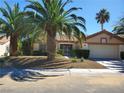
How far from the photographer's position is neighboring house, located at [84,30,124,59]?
42.9m

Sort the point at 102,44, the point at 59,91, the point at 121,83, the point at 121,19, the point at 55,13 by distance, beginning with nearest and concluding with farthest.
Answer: the point at 59,91
the point at 121,83
the point at 55,13
the point at 121,19
the point at 102,44

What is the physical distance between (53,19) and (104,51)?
1747 centimetres

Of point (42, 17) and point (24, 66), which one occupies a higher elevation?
point (42, 17)

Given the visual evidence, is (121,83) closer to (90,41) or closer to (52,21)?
(52,21)

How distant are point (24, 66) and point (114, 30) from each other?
63.3 feet

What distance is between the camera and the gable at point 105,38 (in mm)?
43312

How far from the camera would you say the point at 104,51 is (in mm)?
43312

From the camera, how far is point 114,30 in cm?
4191

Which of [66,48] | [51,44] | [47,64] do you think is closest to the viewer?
[47,64]

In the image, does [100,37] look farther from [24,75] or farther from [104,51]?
[24,75]

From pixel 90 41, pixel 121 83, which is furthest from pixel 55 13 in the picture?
pixel 90 41

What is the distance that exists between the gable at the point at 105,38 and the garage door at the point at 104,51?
28.7 inches

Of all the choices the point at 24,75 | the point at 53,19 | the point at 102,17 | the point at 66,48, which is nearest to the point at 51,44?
the point at 53,19

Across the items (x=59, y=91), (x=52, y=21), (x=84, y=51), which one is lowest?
(x=59, y=91)
